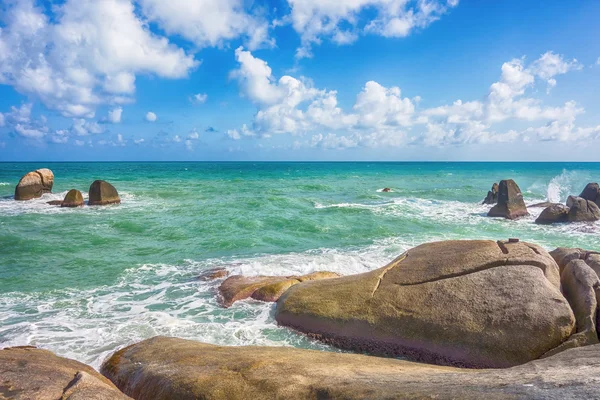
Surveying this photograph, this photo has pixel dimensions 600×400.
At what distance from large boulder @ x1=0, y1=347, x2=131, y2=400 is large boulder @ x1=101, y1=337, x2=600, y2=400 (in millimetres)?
730

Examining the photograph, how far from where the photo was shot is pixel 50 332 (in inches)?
330

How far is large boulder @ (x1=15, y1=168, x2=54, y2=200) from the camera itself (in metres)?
31.0

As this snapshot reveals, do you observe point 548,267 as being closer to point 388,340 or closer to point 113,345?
point 388,340

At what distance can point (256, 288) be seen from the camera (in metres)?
10.2

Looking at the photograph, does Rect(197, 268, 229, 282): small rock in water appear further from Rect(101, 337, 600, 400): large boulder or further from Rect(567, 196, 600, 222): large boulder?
Rect(567, 196, 600, 222): large boulder

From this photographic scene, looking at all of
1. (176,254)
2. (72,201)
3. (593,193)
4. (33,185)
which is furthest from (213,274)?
(33,185)

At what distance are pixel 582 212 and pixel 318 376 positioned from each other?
23.4 meters

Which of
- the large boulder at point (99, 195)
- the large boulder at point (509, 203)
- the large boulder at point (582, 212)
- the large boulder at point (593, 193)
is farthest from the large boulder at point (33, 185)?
the large boulder at point (593, 193)

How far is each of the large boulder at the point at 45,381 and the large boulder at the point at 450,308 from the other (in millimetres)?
4202

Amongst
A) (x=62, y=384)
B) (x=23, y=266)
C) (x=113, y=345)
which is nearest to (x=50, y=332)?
(x=113, y=345)

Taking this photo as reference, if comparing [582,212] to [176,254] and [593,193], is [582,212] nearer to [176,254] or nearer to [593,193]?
[593,193]

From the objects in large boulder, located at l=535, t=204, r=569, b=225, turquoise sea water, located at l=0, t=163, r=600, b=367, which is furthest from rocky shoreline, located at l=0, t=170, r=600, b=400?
large boulder, located at l=535, t=204, r=569, b=225

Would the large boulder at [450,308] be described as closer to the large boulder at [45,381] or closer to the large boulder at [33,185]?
the large boulder at [45,381]

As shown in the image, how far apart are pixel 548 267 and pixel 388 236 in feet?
35.7
